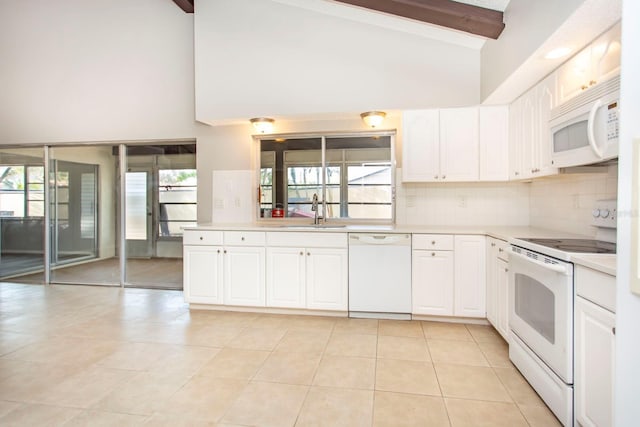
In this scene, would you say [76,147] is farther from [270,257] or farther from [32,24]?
[270,257]

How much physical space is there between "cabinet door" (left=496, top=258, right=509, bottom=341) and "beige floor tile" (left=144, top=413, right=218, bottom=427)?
7.02ft

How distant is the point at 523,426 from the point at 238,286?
103 inches

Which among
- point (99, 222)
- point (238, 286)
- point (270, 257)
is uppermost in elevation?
point (99, 222)

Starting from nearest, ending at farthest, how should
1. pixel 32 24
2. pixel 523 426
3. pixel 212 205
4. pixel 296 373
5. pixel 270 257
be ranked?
pixel 523 426, pixel 296 373, pixel 270 257, pixel 212 205, pixel 32 24

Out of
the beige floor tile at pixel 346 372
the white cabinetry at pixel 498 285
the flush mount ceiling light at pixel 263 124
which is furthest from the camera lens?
the flush mount ceiling light at pixel 263 124

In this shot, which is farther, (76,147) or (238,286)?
(76,147)

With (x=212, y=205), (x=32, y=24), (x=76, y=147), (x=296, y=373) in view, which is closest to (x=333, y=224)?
(x=212, y=205)

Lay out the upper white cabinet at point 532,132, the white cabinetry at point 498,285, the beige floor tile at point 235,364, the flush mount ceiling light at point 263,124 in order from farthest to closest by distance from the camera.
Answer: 1. the flush mount ceiling light at point 263,124
2. the white cabinetry at point 498,285
3. the upper white cabinet at point 532,132
4. the beige floor tile at point 235,364

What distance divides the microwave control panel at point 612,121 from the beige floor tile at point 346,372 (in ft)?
6.33

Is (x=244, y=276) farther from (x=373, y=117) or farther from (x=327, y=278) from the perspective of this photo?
(x=373, y=117)

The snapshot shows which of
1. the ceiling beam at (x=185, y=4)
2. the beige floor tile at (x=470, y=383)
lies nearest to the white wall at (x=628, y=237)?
the beige floor tile at (x=470, y=383)

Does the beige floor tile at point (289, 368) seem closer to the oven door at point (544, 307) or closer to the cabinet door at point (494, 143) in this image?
the oven door at point (544, 307)

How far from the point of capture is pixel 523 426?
1.79 metres

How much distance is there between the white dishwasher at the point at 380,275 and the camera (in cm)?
331
